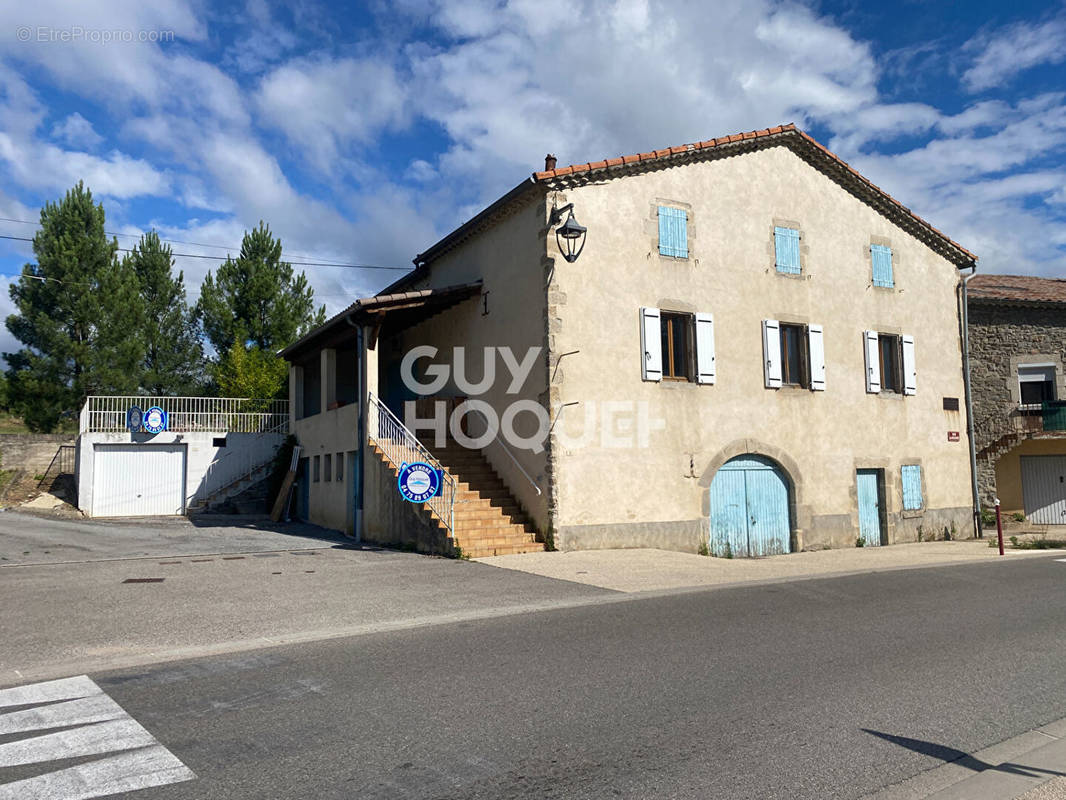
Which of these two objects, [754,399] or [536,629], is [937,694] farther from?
[754,399]

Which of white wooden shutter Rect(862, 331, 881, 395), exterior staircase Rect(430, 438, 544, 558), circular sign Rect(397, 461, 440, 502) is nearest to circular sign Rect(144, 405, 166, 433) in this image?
exterior staircase Rect(430, 438, 544, 558)

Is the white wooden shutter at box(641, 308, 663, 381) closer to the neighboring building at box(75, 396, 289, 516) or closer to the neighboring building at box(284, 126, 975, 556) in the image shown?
the neighboring building at box(284, 126, 975, 556)

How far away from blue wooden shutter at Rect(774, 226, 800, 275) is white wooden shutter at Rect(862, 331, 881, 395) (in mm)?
2405

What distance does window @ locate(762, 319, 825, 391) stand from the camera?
17.0 metres

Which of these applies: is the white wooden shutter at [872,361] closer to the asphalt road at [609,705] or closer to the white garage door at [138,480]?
the asphalt road at [609,705]

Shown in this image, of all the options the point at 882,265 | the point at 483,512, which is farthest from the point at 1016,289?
the point at 483,512

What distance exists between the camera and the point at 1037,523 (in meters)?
22.1

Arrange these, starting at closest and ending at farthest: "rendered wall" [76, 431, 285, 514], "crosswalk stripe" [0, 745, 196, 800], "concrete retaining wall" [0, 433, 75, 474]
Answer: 1. "crosswalk stripe" [0, 745, 196, 800]
2. "rendered wall" [76, 431, 285, 514]
3. "concrete retaining wall" [0, 433, 75, 474]

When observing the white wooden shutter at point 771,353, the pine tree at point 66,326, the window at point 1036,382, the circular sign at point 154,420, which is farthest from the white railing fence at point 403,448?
the pine tree at point 66,326

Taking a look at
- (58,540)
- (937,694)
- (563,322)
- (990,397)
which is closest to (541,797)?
(937,694)

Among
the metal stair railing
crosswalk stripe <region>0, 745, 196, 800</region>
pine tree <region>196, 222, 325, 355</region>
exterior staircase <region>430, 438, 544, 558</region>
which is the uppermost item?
pine tree <region>196, 222, 325, 355</region>

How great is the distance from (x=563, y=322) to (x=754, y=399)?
461 cm

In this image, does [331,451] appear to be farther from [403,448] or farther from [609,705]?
[609,705]

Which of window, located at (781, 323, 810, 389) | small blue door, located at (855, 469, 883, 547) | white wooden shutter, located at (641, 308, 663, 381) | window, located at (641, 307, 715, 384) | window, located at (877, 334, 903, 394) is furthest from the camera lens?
window, located at (877, 334, 903, 394)
